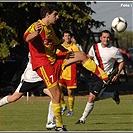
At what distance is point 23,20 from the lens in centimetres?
3350

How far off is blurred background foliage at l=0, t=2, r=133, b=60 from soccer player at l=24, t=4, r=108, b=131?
19.1m

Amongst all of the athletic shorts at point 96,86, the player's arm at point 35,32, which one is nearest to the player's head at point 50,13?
the player's arm at point 35,32

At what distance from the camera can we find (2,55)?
30.8 metres

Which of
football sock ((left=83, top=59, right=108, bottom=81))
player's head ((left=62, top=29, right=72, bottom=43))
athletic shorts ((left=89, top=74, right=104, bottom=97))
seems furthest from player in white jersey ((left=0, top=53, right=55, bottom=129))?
player's head ((left=62, top=29, right=72, bottom=43))

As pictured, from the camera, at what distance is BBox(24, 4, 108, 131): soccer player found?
451 inches

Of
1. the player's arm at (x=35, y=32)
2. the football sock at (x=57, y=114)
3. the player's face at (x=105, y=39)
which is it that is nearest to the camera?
the player's arm at (x=35, y=32)

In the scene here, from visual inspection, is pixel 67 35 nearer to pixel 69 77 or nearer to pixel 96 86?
pixel 69 77

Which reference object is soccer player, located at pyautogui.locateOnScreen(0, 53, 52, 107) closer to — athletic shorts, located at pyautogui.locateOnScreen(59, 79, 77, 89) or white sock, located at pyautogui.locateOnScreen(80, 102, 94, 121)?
white sock, located at pyautogui.locateOnScreen(80, 102, 94, 121)

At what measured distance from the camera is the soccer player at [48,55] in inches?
451

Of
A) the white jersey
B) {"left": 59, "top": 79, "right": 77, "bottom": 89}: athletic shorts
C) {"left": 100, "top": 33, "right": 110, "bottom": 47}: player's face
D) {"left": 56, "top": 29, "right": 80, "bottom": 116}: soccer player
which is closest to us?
{"left": 100, "top": 33, "right": 110, "bottom": 47}: player's face

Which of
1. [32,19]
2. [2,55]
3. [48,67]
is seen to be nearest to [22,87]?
[48,67]

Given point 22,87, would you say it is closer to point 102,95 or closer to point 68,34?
point 102,95

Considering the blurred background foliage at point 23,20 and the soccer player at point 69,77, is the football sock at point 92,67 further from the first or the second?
the blurred background foliage at point 23,20

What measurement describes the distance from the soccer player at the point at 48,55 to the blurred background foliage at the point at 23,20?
750 inches
